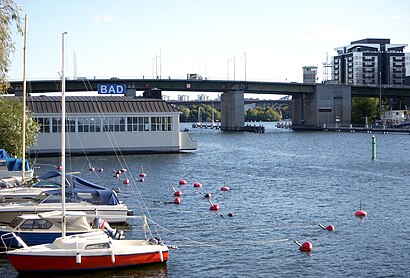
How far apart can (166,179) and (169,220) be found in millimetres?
24490

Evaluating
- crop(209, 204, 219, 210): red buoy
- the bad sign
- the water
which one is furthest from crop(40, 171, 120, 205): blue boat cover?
the bad sign

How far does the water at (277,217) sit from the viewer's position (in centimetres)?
3150

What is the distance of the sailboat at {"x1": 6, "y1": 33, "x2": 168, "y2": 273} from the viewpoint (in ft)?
94.4

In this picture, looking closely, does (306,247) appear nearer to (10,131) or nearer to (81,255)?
(81,255)

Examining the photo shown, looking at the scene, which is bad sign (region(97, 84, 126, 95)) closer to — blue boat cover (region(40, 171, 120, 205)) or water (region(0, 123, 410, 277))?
water (region(0, 123, 410, 277))

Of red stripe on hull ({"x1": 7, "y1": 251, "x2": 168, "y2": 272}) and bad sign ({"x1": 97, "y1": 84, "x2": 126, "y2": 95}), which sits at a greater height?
bad sign ({"x1": 97, "y1": 84, "x2": 126, "y2": 95})

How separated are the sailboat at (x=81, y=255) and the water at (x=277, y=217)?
0.59 m

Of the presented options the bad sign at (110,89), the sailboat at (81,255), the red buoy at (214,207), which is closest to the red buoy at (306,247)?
the sailboat at (81,255)

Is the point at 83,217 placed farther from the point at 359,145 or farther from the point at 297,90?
the point at 297,90

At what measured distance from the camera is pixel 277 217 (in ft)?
146

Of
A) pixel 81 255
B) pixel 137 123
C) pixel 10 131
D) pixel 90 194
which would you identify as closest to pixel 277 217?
pixel 90 194

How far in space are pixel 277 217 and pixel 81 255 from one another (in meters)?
18.6

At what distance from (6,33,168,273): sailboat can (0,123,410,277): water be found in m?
0.59

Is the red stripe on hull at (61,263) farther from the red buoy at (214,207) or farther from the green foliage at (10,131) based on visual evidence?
the green foliage at (10,131)
